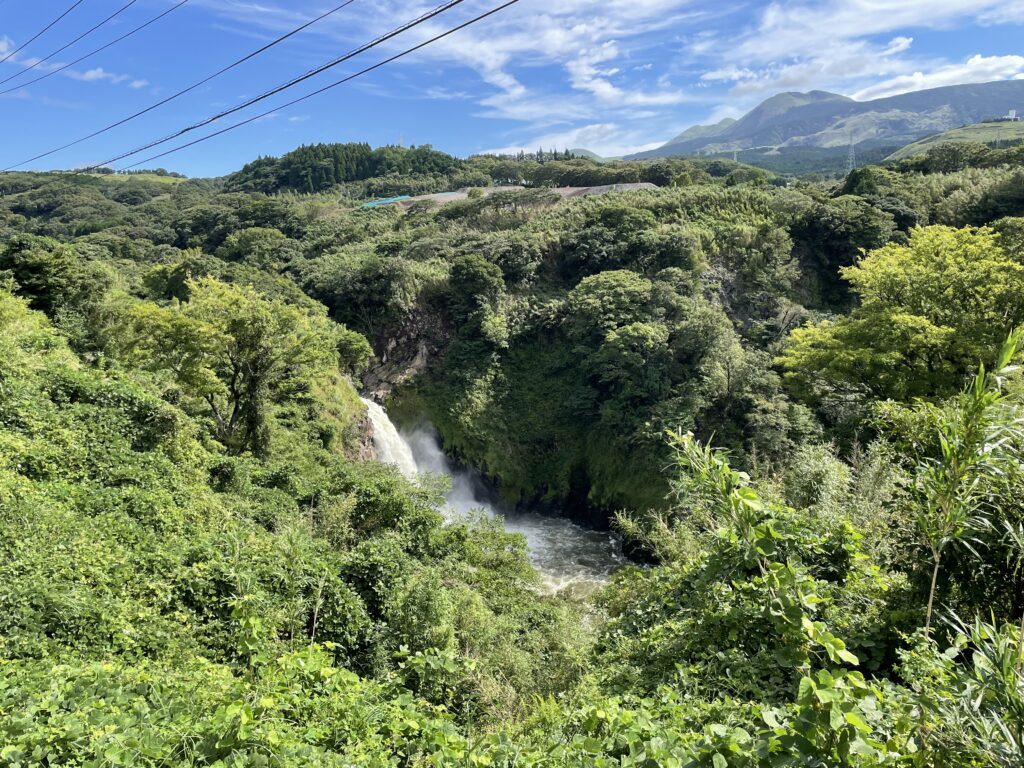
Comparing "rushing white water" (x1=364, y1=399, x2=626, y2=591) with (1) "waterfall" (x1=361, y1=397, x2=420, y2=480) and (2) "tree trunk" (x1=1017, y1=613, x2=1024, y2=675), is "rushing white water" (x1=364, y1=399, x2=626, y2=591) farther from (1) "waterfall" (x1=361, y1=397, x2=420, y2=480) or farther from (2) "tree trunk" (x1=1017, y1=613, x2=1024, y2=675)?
(2) "tree trunk" (x1=1017, y1=613, x2=1024, y2=675)

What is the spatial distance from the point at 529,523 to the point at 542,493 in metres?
1.58

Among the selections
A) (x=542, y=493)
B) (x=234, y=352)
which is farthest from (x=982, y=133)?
(x=234, y=352)

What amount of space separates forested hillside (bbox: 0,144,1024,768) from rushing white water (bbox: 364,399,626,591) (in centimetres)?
81

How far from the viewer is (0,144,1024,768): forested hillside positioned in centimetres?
305

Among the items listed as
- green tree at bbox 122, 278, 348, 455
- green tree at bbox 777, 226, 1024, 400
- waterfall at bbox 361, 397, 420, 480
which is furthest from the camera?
waterfall at bbox 361, 397, 420, 480

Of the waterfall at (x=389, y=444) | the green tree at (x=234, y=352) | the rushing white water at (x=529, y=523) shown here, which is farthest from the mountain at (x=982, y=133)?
the green tree at (x=234, y=352)

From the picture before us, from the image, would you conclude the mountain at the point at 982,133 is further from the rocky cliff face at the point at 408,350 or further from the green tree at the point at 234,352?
the green tree at the point at 234,352

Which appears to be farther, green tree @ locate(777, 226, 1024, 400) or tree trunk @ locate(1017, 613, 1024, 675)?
green tree @ locate(777, 226, 1024, 400)

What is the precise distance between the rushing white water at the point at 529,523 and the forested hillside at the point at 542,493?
811 mm

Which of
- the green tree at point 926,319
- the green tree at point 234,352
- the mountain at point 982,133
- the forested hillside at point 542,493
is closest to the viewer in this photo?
the forested hillside at point 542,493

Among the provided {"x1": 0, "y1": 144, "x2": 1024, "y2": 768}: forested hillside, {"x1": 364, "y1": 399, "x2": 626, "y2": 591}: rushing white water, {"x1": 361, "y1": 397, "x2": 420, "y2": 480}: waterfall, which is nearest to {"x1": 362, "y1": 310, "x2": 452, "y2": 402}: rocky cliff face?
{"x1": 0, "y1": 144, "x2": 1024, "y2": 768}: forested hillside

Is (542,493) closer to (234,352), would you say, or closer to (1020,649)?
(234,352)

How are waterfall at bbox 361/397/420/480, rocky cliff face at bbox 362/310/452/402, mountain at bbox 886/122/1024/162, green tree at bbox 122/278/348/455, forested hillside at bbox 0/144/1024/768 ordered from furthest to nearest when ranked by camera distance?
mountain at bbox 886/122/1024/162, rocky cliff face at bbox 362/310/452/402, waterfall at bbox 361/397/420/480, green tree at bbox 122/278/348/455, forested hillside at bbox 0/144/1024/768

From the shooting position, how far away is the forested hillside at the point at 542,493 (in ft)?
10.0
